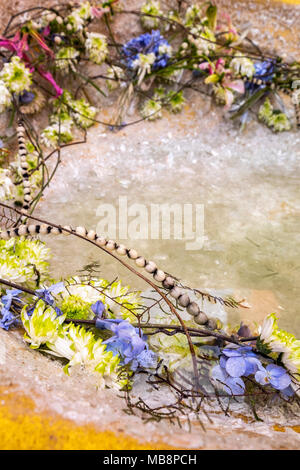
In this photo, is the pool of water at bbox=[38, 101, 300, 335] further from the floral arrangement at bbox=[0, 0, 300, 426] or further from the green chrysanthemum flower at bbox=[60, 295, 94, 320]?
the green chrysanthemum flower at bbox=[60, 295, 94, 320]

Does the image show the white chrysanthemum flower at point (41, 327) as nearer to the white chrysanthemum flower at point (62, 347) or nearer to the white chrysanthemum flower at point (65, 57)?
the white chrysanthemum flower at point (62, 347)

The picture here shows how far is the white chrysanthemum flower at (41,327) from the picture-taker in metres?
0.54

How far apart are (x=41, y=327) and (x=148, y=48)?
3.41 ft

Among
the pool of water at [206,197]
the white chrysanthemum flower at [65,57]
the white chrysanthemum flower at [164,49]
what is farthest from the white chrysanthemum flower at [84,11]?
the pool of water at [206,197]

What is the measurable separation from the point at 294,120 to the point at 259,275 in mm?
717

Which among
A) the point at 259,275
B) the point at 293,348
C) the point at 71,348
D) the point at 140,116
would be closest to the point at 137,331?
the point at 71,348

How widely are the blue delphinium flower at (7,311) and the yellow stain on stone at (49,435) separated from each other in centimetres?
17

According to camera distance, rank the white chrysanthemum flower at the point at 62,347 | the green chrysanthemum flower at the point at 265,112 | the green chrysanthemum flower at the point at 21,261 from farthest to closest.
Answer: the green chrysanthemum flower at the point at 265,112, the green chrysanthemum flower at the point at 21,261, the white chrysanthemum flower at the point at 62,347

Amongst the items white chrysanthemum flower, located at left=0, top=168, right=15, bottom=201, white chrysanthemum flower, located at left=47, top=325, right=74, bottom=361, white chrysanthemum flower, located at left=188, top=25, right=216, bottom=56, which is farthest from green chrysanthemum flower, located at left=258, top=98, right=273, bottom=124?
white chrysanthemum flower, located at left=47, top=325, right=74, bottom=361

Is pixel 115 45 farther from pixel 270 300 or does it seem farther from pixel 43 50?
pixel 270 300

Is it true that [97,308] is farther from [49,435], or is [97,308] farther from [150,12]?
[150,12]

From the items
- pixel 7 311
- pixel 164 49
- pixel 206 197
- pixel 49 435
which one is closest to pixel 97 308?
pixel 7 311

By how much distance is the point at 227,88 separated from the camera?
1271 mm

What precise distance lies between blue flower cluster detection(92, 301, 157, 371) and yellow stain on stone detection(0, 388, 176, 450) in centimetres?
16
